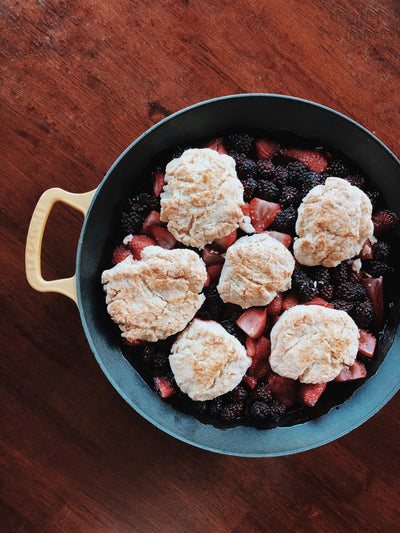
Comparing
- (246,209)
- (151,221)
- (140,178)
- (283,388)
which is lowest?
(283,388)

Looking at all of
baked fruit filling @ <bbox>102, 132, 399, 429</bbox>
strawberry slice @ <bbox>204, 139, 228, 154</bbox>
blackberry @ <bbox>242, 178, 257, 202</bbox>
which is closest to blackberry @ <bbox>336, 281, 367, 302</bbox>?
baked fruit filling @ <bbox>102, 132, 399, 429</bbox>

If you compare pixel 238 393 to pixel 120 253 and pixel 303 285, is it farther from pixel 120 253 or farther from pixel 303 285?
pixel 120 253

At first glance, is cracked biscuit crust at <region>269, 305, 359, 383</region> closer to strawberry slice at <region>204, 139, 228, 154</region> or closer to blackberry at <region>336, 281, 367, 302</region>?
blackberry at <region>336, 281, 367, 302</region>

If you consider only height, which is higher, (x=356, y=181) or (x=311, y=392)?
(x=356, y=181)

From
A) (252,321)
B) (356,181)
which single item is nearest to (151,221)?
(252,321)

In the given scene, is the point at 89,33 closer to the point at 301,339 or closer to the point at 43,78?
the point at 43,78

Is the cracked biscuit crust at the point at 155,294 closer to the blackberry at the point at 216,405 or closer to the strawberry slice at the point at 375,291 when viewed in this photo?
the blackberry at the point at 216,405

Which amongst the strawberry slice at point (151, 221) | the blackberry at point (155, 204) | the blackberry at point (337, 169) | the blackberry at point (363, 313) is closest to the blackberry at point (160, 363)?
the strawberry slice at point (151, 221)
